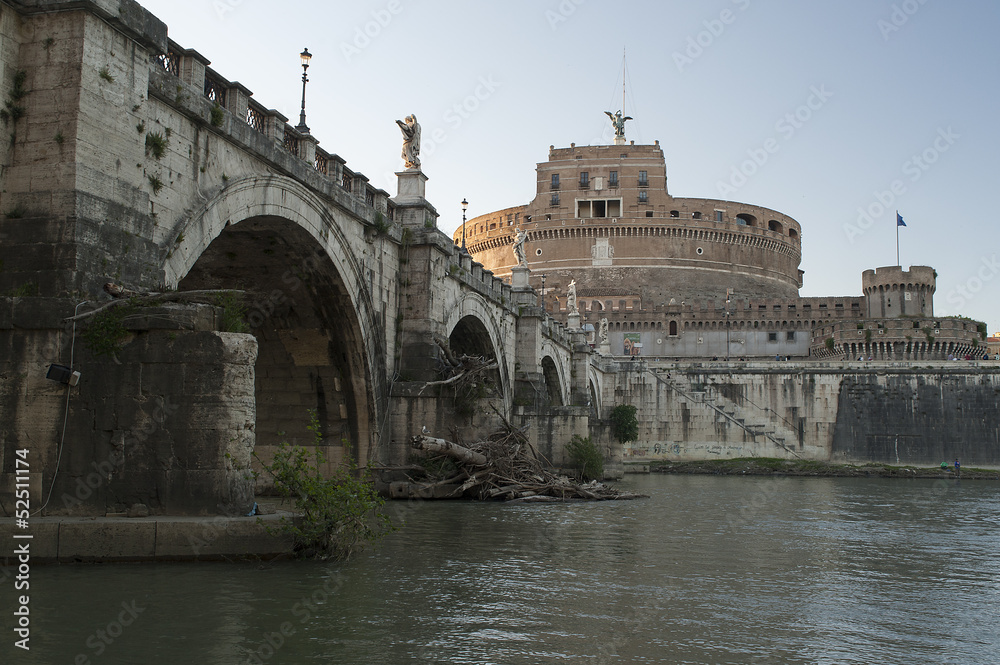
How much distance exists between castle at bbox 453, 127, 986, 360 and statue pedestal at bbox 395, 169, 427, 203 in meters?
48.6

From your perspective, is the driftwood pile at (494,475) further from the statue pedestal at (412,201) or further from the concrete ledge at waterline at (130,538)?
the concrete ledge at waterline at (130,538)

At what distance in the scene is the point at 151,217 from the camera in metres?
10.0

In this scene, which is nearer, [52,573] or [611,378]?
[52,573]

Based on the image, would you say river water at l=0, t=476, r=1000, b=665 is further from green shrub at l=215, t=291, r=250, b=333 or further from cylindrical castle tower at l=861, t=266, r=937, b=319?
cylindrical castle tower at l=861, t=266, r=937, b=319

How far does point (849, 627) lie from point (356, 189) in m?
11.8

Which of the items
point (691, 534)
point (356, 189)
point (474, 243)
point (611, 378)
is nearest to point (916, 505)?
point (691, 534)

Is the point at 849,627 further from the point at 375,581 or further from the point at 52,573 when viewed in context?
the point at 52,573

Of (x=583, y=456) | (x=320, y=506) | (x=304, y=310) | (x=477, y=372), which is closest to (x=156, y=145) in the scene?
(x=320, y=506)

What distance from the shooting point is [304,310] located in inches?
641

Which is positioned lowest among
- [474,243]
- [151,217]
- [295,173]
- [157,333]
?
[157,333]

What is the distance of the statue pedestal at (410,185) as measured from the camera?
18.6 metres

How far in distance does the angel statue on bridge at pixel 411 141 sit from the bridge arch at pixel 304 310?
8.84ft

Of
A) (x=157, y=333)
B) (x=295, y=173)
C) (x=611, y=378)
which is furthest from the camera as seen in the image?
(x=611, y=378)

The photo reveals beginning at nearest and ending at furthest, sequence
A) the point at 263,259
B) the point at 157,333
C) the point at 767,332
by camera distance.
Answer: the point at 157,333
the point at 263,259
the point at 767,332
